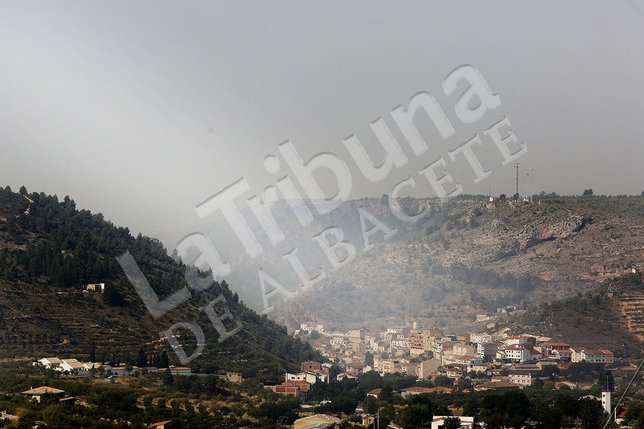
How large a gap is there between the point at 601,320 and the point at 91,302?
25.7 meters

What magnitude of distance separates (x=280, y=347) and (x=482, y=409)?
18.8 metres

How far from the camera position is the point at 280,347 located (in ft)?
147

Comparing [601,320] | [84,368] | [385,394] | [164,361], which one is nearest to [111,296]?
[164,361]

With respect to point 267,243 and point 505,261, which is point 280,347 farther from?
point 267,243

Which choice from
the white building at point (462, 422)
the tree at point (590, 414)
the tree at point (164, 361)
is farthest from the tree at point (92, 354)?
the tree at point (590, 414)

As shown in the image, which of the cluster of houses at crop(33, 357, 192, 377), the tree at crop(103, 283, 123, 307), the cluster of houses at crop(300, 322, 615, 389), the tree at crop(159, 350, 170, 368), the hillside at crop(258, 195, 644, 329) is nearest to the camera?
the cluster of houses at crop(33, 357, 192, 377)

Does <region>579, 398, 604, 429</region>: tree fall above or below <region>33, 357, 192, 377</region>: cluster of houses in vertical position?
below

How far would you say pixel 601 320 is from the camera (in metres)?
46.8

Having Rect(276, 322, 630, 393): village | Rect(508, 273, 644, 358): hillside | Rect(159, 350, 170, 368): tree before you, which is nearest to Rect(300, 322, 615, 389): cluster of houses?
Rect(276, 322, 630, 393): village

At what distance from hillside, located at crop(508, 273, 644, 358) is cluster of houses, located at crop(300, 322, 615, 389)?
126 cm

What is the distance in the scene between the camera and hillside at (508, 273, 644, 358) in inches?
1758

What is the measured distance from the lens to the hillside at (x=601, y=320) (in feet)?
147

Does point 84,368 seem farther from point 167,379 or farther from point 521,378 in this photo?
point 521,378

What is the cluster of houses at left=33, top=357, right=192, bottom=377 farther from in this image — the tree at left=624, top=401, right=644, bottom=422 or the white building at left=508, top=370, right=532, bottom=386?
the tree at left=624, top=401, right=644, bottom=422
